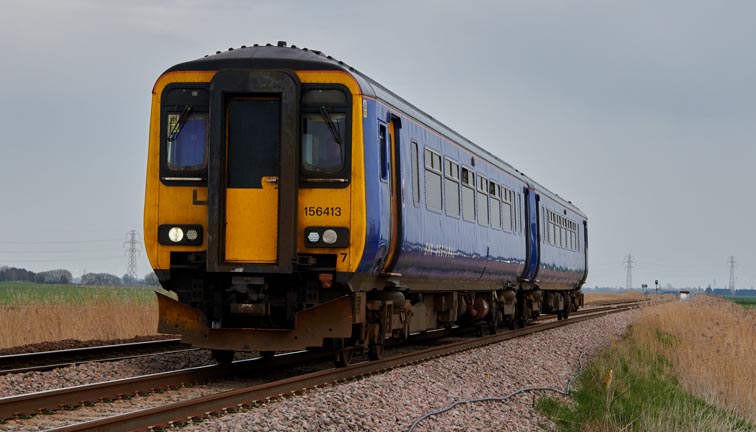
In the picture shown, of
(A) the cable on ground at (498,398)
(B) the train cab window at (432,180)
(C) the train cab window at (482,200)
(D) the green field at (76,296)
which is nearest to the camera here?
(A) the cable on ground at (498,398)

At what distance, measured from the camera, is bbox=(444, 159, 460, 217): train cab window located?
15.3 metres

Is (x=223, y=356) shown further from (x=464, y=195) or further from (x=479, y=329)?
(x=479, y=329)

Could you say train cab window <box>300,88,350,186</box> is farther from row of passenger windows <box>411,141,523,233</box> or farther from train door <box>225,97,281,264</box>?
row of passenger windows <box>411,141,523,233</box>

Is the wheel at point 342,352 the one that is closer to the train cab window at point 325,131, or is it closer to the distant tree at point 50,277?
the train cab window at point 325,131

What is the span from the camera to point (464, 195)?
16562mm

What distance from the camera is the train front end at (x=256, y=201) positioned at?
1093 centimetres

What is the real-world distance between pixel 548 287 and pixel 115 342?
12842 mm

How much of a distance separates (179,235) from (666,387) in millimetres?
7001

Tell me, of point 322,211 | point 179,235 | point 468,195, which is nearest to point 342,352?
point 322,211

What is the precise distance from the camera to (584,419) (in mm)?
10914

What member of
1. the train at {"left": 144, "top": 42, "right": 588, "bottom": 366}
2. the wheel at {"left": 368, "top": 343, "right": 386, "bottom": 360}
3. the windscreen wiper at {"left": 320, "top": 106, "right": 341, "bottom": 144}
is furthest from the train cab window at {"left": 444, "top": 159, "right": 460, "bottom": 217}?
the windscreen wiper at {"left": 320, "top": 106, "right": 341, "bottom": 144}

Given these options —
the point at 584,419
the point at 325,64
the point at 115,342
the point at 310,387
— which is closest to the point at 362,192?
the point at 325,64

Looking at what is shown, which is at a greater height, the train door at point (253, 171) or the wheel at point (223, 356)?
the train door at point (253, 171)

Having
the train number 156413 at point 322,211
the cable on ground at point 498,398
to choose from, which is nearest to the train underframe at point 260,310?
the train number 156413 at point 322,211
